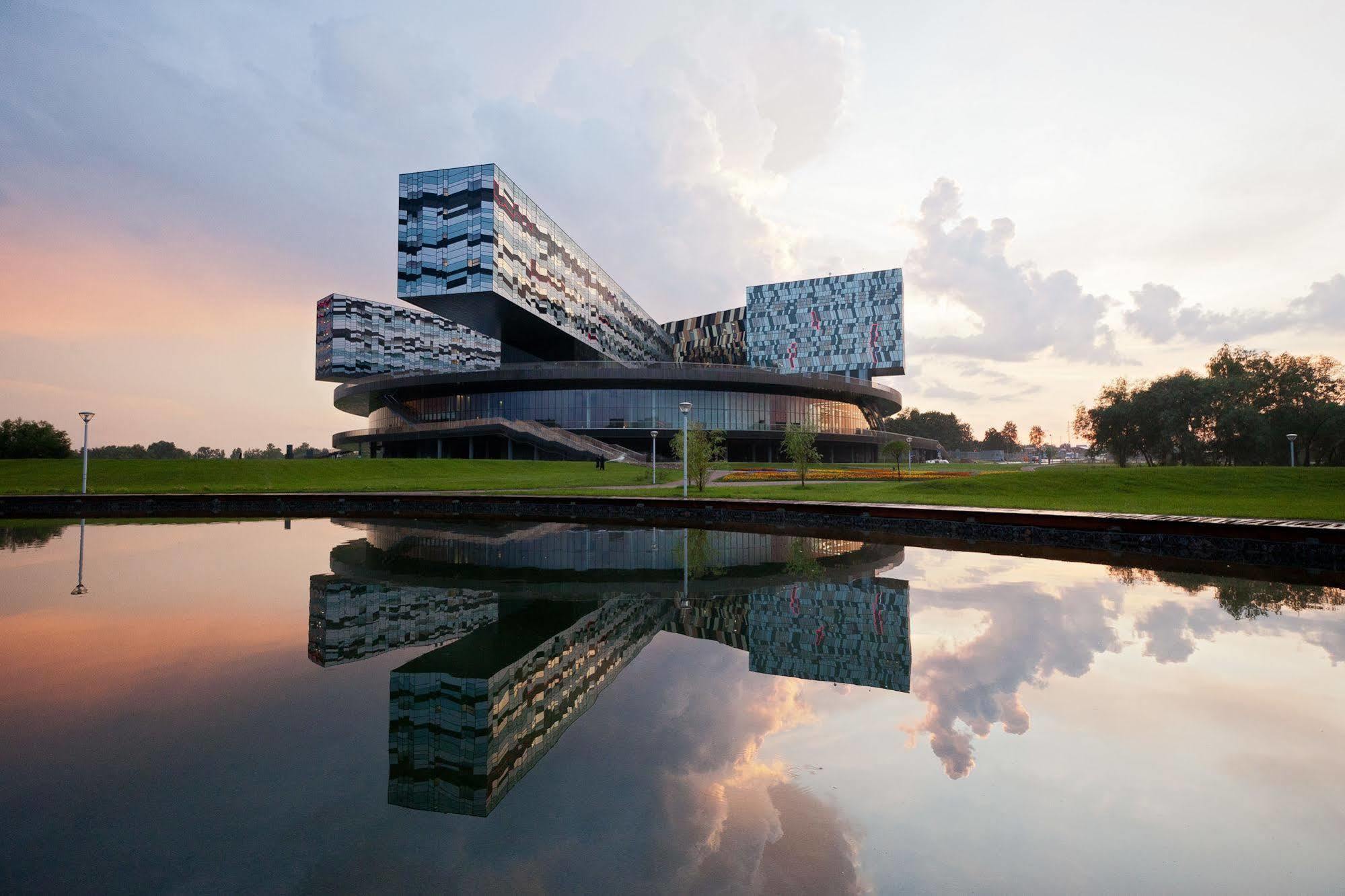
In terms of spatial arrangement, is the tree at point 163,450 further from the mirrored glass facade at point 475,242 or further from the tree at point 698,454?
the tree at point 698,454

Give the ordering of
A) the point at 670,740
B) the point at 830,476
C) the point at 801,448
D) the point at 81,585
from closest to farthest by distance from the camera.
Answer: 1. the point at 670,740
2. the point at 81,585
3. the point at 801,448
4. the point at 830,476

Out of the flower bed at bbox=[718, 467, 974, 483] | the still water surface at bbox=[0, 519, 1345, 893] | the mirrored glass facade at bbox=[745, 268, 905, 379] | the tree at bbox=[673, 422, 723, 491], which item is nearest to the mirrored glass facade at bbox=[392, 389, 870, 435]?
the flower bed at bbox=[718, 467, 974, 483]

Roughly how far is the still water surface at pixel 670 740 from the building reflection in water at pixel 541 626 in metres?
0.06

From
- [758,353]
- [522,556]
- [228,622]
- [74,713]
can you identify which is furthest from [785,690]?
[758,353]

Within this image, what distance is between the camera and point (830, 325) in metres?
116

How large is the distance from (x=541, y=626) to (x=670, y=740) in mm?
4204

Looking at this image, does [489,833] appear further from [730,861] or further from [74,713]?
[74,713]

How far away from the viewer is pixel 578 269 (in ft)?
274

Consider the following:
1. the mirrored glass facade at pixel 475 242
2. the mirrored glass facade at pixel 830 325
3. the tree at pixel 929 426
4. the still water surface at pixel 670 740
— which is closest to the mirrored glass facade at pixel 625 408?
the mirrored glass facade at pixel 475 242

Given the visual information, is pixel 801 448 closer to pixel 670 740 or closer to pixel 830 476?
pixel 830 476

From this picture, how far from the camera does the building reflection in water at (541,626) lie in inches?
225

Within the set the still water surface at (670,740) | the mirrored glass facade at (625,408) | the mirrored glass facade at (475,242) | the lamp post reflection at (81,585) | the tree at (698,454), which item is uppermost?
the mirrored glass facade at (475,242)

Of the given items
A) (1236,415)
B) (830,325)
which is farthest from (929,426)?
(1236,415)

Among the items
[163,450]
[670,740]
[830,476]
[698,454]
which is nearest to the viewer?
[670,740]
